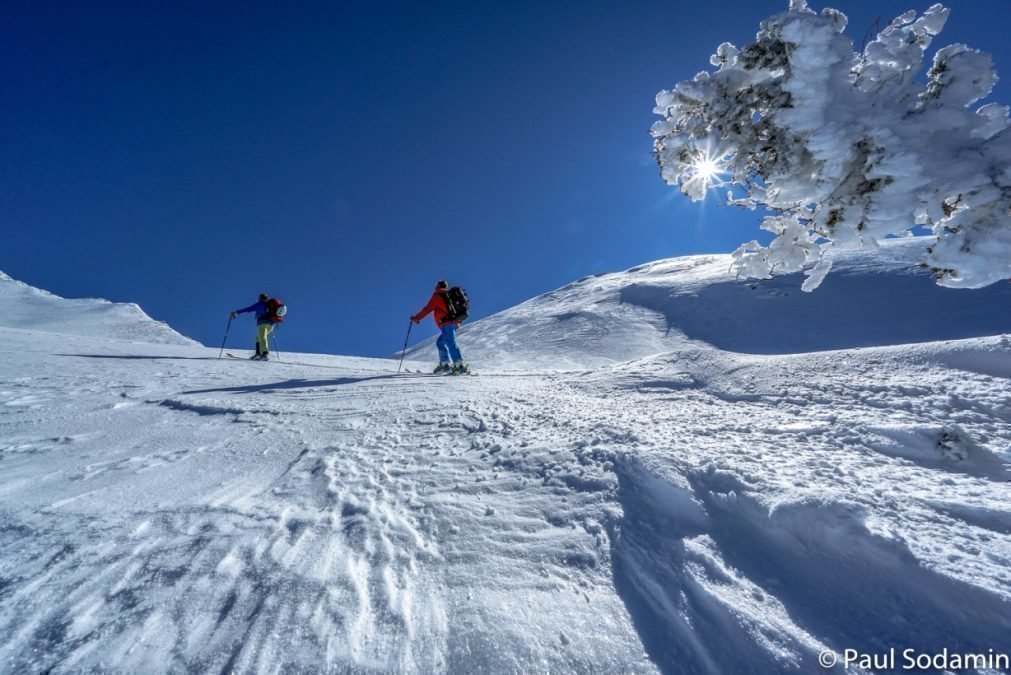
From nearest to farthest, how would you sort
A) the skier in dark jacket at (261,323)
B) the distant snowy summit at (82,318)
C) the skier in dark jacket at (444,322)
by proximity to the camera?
the skier in dark jacket at (444,322), the skier in dark jacket at (261,323), the distant snowy summit at (82,318)

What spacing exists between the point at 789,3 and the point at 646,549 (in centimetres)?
435

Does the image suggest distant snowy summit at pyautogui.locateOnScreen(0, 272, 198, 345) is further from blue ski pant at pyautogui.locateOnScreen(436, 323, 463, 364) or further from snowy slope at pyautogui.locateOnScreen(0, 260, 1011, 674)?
snowy slope at pyautogui.locateOnScreen(0, 260, 1011, 674)

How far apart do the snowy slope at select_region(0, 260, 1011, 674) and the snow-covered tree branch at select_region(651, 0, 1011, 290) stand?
68.3 inches

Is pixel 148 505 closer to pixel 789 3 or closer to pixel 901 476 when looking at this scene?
pixel 901 476

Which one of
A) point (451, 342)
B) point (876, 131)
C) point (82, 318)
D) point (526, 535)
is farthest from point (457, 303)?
A: point (82, 318)

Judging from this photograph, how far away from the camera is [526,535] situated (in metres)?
2.95

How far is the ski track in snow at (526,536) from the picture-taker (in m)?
2.10

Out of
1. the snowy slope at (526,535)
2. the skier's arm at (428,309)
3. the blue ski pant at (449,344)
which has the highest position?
the skier's arm at (428,309)

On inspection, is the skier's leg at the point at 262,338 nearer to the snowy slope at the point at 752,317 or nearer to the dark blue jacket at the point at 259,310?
the dark blue jacket at the point at 259,310

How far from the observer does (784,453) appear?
12.1 ft

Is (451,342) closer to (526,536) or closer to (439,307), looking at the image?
(439,307)

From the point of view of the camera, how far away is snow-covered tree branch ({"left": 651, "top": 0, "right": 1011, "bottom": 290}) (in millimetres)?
2904

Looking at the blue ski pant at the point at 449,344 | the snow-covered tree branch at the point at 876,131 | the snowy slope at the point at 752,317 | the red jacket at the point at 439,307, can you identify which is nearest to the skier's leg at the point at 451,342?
the blue ski pant at the point at 449,344

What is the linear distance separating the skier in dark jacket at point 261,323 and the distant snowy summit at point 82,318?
32.7 ft
